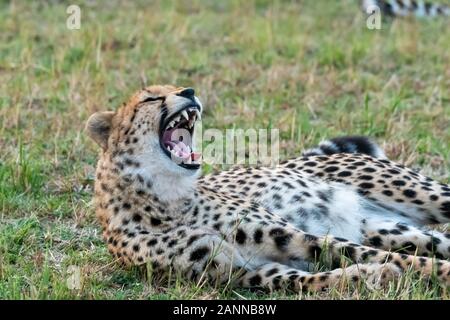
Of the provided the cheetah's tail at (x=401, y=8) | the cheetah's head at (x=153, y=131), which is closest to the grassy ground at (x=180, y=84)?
the cheetah's tail at (x=401, y=8)

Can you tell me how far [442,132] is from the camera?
5770 mm

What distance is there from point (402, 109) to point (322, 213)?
6.60 ft

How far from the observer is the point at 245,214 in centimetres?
384

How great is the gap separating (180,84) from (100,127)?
2.49 m

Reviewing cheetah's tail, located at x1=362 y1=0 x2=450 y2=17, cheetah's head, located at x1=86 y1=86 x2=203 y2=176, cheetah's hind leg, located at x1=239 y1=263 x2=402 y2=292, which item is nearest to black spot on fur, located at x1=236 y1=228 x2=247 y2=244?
cheetah's hind leg, located at x1=239 y1=263 x2=402 y2=292

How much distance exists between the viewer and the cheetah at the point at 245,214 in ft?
12.0

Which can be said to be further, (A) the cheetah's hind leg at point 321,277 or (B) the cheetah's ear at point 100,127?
(B) the cheetah's ear at point 100,127

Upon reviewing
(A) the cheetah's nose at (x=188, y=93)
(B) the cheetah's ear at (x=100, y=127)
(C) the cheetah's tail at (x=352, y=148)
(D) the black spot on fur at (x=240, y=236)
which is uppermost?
(A) the cheetah's nose at (x=188, y=93)

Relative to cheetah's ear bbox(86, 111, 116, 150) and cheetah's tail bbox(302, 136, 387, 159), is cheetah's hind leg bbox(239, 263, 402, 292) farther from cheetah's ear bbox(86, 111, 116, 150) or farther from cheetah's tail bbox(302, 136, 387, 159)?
cheetah's tail bbox(302, 136, 387, 159)

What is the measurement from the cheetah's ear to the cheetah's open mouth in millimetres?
224

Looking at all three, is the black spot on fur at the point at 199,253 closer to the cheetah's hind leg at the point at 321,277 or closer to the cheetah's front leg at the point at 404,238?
the cheetah's hind leg at the point at 321,277

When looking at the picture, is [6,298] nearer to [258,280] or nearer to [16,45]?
[258,280]

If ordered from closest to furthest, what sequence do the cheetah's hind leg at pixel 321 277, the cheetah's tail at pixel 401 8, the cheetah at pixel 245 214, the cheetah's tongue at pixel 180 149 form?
the cheetah's hind leg at pixel 321 277 → the cheetah at pixel 245 214 → the cheetah's tongue at pixel 180 149 → the cheetah's tail at pixel 401 8

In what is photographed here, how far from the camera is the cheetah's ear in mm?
4004
